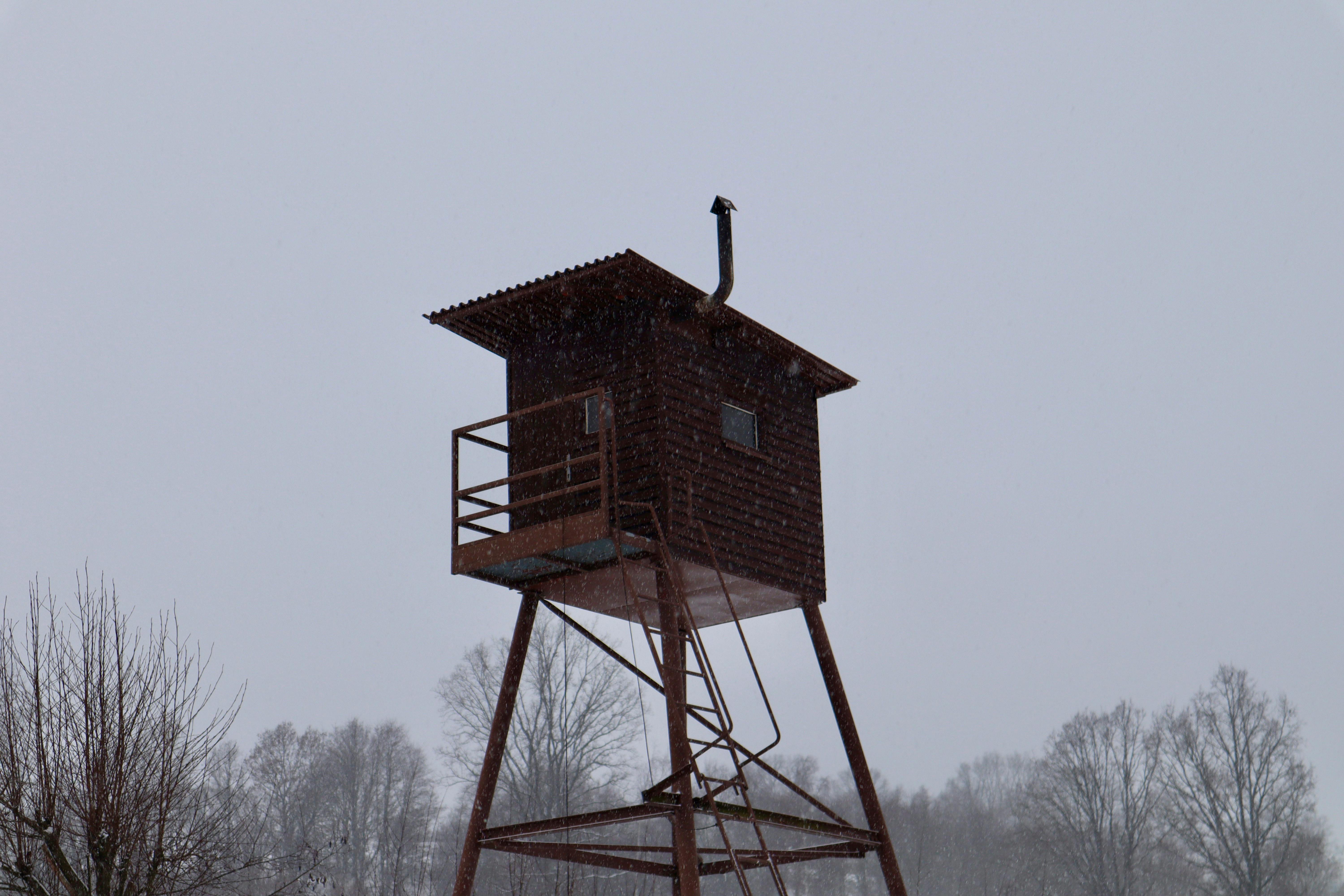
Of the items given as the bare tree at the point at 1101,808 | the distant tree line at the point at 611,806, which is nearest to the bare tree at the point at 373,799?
the distant tree line at the point at 611,806

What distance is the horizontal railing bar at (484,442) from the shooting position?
16.0 m

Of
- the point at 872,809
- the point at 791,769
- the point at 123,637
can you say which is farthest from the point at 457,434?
the point at 791,769

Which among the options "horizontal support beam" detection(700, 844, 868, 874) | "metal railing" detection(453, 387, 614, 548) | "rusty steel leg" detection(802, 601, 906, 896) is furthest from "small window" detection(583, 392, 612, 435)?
"horizontal support beam" detection(700, 844, 868, 874)

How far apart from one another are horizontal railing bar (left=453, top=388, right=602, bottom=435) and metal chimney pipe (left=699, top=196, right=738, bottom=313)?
1.77m

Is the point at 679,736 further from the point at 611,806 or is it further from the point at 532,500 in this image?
the point at 611,806

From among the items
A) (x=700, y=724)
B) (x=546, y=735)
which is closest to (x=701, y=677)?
(x=700, y=724)

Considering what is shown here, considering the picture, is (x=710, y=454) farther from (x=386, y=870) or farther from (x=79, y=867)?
(x=386, y=870)

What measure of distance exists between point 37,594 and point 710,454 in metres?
7.58

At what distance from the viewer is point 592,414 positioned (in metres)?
16.2

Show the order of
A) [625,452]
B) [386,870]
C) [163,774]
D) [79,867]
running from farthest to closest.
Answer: [386,870] → [625,452] → [79,867] → [163,774]

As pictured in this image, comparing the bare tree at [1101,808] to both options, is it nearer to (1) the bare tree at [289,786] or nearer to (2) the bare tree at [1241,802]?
(2) the bare tree at [1241,802]

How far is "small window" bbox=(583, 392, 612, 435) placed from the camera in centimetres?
1590

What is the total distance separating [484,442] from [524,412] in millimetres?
1162

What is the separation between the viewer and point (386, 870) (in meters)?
50.0
